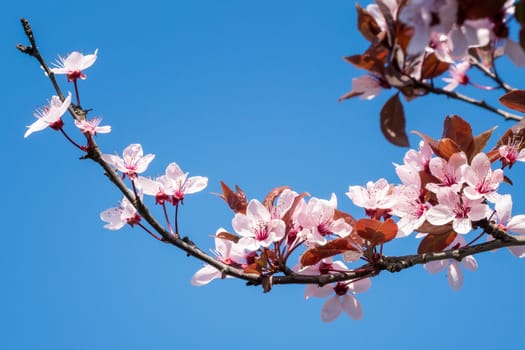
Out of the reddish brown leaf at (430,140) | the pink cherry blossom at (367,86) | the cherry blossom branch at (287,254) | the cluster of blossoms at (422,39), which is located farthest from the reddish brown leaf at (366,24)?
the reddish brown leaf at (430,140)

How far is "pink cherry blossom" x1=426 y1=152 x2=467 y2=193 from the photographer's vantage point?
72.3 inches

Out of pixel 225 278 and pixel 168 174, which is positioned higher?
pixel 168 174

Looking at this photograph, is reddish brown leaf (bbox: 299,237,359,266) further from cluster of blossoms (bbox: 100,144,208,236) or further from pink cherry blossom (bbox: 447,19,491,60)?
pink cherry blossom (bbox: 447,19,491,60)

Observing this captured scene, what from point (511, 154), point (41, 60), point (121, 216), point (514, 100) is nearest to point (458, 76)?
point (514, 100)

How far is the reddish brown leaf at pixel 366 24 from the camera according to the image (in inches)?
62.7

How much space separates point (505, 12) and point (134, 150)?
1113mm

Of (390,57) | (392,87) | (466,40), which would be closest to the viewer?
(466,40)

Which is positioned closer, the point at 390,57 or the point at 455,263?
the point at 390,57

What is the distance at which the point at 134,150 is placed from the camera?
1.93 meters

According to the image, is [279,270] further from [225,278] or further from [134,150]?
[134,150]

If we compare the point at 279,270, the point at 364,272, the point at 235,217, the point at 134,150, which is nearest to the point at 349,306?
the point at 364,272

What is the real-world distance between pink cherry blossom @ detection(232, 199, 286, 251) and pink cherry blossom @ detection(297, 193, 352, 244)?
4.9 inches

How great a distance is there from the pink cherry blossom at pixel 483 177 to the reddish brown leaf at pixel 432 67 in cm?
33

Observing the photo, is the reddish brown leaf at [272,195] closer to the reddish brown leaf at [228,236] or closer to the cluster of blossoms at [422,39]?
the reddish brown leaf at [228,236]
